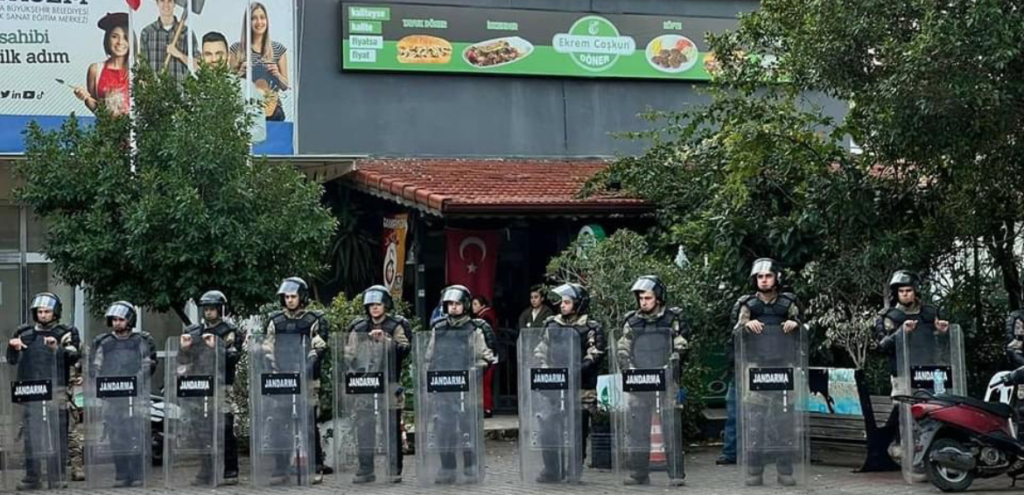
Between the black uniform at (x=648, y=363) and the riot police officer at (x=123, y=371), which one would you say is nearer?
the black uniform at (x=648, y=363)

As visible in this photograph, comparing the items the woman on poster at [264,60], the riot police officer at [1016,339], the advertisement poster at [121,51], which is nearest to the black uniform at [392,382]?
the riot police officer at [1016,339]

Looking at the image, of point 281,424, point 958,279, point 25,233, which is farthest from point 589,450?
point 25,233

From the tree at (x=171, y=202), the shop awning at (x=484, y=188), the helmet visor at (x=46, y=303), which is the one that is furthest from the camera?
the shop awning at (x=484, y=188)

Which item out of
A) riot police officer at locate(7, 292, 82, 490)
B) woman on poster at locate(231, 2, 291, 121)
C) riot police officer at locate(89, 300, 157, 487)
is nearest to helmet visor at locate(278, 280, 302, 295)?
riot police officer at locate(89, 300, 157, 487)

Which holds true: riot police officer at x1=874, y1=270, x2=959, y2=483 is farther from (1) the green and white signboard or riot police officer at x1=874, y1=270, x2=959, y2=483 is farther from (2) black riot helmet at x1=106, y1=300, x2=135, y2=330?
(1) the green and white signboard

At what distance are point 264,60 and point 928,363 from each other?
10.6 m

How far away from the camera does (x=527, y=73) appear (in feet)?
70.4

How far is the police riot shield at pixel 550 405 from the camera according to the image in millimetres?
13445

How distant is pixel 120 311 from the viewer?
14.0m

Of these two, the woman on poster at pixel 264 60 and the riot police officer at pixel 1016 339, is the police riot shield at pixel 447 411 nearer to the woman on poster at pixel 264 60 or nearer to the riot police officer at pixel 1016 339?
the riot police officer at pixel 1016 339

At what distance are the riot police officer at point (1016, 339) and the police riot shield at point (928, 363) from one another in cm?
44

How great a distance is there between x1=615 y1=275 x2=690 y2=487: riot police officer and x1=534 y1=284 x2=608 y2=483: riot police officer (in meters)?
0.33

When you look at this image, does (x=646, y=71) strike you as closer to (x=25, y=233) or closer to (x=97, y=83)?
(x=97, y=83)

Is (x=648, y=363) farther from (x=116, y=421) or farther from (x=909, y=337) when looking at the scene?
(x=116, y=421)
